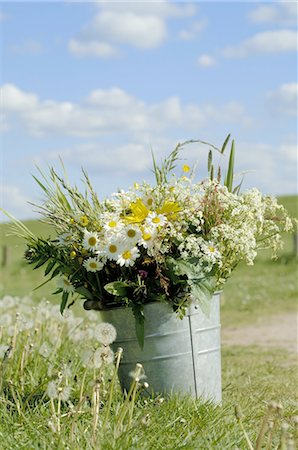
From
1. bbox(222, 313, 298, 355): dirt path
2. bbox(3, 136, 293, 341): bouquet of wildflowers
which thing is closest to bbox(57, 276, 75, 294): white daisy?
bbox(3, 136, 293, 341): bouquet of wildflowers

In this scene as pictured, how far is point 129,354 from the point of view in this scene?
4.43 metres

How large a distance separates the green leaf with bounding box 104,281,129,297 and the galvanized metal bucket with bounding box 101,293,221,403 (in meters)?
0.18

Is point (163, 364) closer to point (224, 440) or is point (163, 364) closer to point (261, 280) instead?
point (224, 440)

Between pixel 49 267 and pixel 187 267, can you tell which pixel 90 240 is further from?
pixel 187 267

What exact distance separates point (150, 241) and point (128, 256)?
0.14 meters

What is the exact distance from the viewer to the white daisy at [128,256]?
161 inches

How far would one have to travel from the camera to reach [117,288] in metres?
4.20

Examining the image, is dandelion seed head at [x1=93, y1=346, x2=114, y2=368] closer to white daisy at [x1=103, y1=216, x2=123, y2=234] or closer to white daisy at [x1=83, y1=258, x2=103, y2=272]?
white daisy at [x1=83, y1=258, x2=103, y2=272]

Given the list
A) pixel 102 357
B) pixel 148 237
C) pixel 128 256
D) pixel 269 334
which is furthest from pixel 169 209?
pixel 269 334

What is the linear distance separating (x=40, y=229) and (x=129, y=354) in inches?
1045

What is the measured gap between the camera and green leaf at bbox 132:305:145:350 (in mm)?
4242

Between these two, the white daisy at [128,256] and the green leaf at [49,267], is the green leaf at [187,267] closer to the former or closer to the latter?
the white daisy at [128,256]

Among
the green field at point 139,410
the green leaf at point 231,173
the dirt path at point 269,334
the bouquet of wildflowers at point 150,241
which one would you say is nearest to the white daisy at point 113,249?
the bouquet of wildflowers at point 150,241

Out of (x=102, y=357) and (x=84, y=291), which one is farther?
(x=84, y=291)
